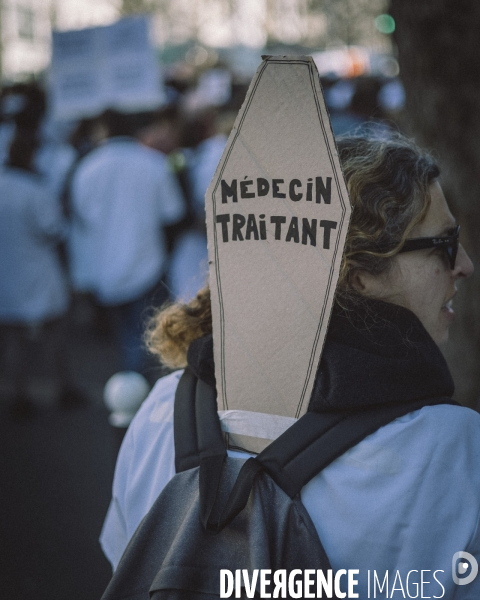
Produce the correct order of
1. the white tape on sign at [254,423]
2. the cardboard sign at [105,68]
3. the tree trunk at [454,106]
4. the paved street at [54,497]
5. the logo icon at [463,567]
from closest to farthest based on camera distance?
the logo icon at [463,567] → the white tape on sign at [254,423] → the tree trunk at [454,106] → the paved street at [54,497] → the cardboard sign at [105,68]

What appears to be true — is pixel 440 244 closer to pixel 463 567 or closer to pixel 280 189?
pixel 280 189

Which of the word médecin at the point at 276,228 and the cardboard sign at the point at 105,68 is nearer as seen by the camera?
the word médecin at the point at 276,228

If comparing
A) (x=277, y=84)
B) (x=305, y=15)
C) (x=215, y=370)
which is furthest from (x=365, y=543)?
(x=305, y=15)

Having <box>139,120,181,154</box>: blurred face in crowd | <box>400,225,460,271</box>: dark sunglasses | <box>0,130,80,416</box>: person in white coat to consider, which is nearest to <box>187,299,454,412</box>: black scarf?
<box>400,225,460,271</box>: dark sunglasses

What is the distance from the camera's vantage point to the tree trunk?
2482 mm

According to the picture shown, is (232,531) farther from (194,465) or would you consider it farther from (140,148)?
(140,148)

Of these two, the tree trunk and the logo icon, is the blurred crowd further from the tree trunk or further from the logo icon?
the logo icon

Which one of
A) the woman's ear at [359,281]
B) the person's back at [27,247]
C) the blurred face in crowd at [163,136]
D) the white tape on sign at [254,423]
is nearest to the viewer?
the white tape on sign at [254,423]

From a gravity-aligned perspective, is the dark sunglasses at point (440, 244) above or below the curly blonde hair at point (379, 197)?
below

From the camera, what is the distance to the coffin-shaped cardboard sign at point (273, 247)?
3.98 ft

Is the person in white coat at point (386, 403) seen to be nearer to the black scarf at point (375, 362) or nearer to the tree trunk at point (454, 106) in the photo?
the black scarf at point (375, 362)

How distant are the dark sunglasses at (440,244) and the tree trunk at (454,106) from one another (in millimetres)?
1152

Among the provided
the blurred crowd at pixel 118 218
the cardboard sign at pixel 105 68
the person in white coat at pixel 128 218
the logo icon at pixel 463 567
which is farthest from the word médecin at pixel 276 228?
the cardboard sign at pixel 105 68

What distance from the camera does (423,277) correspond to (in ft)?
4.89
